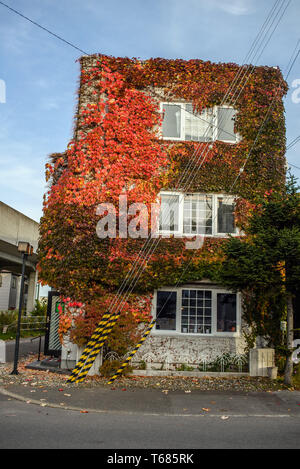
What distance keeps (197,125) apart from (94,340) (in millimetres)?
8405

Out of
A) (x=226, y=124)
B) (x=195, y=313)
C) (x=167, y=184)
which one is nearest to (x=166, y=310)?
(x=195, y=313)

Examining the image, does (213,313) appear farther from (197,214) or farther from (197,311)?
(197,214)

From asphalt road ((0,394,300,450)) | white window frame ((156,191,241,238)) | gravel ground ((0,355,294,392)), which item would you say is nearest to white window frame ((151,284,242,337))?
gravel ground ((0,355,294,392))

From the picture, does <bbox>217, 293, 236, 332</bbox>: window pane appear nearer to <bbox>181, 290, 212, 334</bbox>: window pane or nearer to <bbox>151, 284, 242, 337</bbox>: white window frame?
<bbox>151, 284, 242, 337</bbox>: white window frame

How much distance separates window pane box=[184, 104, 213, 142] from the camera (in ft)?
48.4

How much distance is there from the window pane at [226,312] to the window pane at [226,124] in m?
5.65

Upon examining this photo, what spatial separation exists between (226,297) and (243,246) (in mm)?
3347

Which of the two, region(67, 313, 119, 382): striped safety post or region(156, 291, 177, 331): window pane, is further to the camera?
region(156, 291, 177, 331): window pane

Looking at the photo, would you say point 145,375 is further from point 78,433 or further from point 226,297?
point 78,433

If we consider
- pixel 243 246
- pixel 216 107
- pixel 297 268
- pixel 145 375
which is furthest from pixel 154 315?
pixel 216 107

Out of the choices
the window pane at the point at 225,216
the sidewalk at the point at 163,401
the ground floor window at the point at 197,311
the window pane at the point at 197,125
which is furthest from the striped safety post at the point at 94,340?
the window pane at the point at 197,125

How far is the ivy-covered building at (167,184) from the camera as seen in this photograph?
42.5 ft

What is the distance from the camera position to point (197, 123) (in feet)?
49.0

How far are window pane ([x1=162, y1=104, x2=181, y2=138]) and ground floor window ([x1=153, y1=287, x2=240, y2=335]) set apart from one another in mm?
5546
